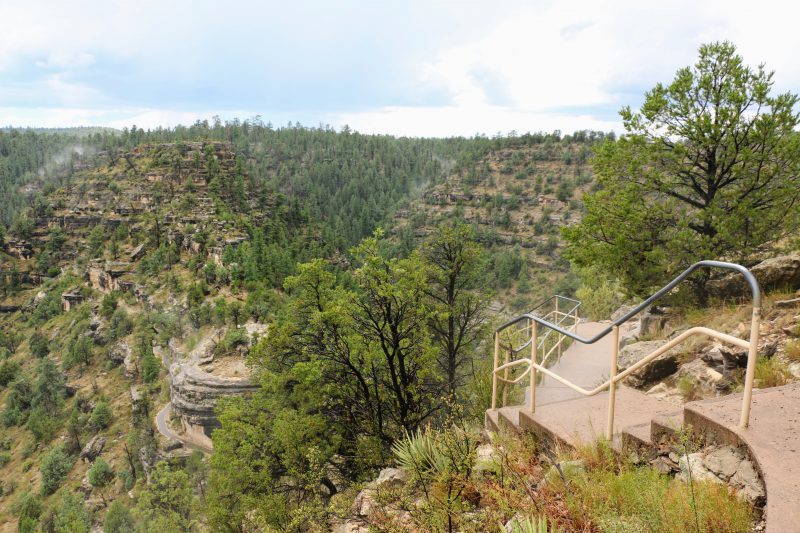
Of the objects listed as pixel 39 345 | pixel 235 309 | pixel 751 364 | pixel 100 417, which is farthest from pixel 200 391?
pixel 39 345

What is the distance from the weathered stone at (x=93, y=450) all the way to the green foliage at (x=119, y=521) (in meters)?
14.4

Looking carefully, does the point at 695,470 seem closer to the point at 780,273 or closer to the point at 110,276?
the point at 780,273

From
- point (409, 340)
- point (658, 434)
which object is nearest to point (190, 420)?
point (409, 340)

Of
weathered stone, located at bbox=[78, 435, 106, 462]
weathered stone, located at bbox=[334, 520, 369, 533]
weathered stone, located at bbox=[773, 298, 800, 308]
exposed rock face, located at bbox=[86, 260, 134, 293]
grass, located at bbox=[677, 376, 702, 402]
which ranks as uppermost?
weathered stone, located at bbox=[773, 298, 800, 308]

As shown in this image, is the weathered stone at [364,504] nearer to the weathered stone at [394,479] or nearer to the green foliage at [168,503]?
the weathered stone at [394,479]

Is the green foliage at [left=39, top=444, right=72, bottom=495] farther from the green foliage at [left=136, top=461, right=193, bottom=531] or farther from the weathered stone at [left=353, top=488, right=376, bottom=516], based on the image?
the weathered stone at [left=353, top=488, right=376, bottom=516]

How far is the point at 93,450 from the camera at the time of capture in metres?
43.1

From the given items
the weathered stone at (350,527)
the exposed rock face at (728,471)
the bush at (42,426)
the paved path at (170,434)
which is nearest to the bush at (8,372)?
the bush at (42,426)

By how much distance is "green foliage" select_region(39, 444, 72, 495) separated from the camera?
1601 inches

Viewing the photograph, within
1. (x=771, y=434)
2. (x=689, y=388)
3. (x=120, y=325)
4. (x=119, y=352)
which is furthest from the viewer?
(x=120, y=325)

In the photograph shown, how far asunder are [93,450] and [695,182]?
5188cm

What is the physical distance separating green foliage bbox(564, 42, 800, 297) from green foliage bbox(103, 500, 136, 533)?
33824 millimetres

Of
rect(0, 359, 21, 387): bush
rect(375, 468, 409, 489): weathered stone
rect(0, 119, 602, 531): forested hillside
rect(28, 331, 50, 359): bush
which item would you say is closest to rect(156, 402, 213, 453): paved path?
rect(0, 119, 602, 531): forested hillside

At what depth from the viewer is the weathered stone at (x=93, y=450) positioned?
43062 mm
